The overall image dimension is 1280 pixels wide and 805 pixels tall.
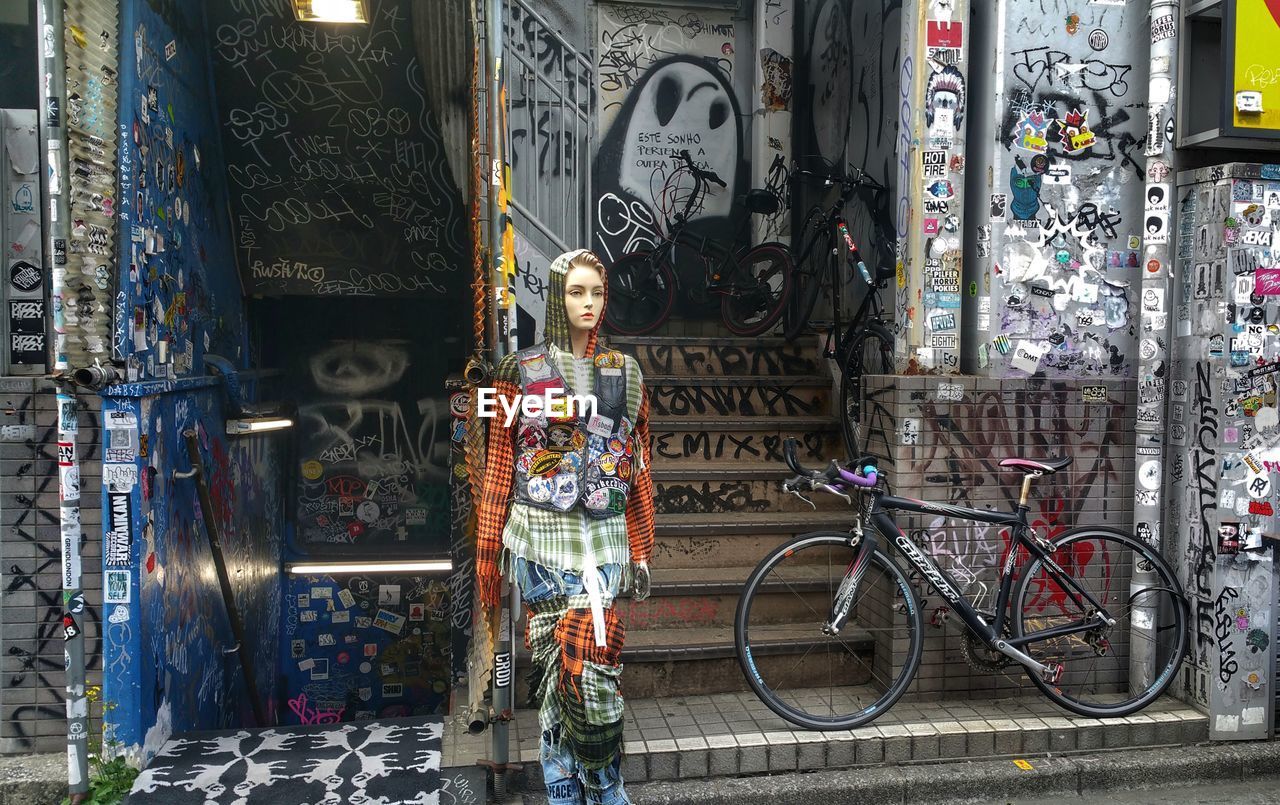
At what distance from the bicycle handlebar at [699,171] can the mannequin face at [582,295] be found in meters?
4.40

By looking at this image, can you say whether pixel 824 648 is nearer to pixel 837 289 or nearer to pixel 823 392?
pixel 823 392

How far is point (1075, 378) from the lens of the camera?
183 inches

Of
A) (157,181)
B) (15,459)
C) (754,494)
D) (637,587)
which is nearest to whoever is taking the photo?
(637,587)

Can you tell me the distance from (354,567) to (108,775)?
293cm

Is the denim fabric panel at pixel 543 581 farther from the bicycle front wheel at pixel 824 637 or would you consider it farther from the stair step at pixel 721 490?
the stair step at pixel 721 490

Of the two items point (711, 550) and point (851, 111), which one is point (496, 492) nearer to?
point (711, 550)

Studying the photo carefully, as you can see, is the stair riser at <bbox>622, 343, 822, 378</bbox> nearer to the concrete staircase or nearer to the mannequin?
the concrete staircase

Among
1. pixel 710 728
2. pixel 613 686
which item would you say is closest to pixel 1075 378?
pixel 710 728

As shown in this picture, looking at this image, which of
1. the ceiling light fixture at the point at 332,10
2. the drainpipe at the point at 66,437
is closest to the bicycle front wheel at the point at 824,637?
the drainpipe at the point at 66,437

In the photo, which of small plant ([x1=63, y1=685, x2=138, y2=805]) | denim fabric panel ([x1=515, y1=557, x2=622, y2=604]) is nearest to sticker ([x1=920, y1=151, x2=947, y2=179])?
denim fabric panel ([x1=515, y1=557, x2=622, y2=604])

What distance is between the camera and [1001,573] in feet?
14.3

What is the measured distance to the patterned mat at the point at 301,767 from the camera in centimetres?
365

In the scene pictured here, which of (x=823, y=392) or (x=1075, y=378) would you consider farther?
(x=823, y=392)

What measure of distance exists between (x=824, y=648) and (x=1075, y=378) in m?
1.91
